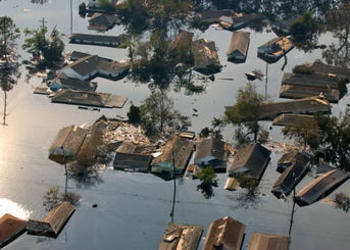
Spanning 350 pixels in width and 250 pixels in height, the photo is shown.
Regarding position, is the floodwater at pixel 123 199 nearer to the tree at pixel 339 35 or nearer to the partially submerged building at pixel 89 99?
the partially submerged building at pixel 89 99

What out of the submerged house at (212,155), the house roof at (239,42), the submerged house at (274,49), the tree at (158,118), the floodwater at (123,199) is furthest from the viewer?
the house roof at (239,42)

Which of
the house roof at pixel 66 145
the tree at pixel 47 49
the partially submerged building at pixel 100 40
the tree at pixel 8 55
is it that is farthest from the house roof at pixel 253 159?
the partially submerged building at pixel 100 40

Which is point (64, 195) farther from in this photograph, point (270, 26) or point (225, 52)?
point (270, 26)

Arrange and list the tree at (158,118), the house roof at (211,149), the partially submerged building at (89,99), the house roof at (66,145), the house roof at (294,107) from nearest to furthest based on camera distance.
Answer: the house roof at (211,149)
the house roof at (66,145)
the tree at (158,118)
the house roof at (294,107)
the partially submerged building at (89,99)

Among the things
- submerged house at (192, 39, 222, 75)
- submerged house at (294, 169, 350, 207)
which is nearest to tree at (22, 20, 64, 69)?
submerged house at (192, 39, 222, 75)

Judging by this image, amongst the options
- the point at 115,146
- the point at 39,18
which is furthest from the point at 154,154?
the point at 39,18

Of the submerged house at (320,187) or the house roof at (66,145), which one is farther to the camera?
the house roof at (66,145)
